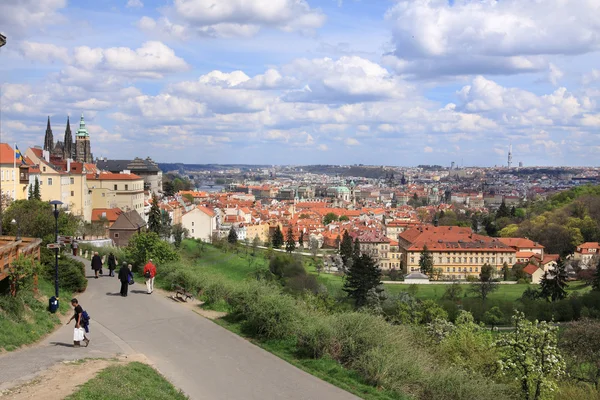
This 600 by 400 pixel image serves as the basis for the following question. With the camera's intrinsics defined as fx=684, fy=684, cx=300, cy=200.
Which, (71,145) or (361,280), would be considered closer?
(361,280)

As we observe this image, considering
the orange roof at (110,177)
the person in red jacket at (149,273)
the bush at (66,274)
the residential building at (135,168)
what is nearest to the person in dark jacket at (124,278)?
the person in red jacket at (149,273)

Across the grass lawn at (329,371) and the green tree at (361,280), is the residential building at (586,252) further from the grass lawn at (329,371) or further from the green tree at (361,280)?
the grass lawn at (329,371)

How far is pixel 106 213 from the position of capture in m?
45.4

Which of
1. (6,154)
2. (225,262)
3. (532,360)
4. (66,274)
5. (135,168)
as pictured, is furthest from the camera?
(135,168)

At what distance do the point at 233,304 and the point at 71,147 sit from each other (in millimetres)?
70821

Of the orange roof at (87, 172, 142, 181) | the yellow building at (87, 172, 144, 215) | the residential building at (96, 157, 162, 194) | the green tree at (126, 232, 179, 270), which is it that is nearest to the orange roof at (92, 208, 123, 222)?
the yellow building at (87, 172, 144, 215)

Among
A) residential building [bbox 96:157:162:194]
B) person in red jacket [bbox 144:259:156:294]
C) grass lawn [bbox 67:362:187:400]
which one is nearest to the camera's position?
grass lawn [bbox 67:362:187:400]

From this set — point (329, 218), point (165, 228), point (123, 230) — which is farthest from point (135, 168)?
point (329, 218)

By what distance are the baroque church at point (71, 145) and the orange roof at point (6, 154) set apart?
4457cm

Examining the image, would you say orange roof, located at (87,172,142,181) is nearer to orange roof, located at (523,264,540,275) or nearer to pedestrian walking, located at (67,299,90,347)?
pedestrian walking, located at (67,299,90,347)

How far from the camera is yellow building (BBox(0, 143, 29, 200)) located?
3142 cm

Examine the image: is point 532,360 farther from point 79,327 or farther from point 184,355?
point 79,327

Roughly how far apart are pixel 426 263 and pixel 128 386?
6467cm

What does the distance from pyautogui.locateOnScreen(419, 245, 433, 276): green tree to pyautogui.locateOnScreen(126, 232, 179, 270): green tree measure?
52758 millimetres
